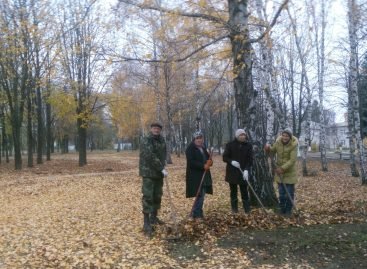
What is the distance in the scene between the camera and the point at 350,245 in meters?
5.74

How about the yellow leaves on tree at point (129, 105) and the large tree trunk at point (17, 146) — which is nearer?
the large tree trunk at point (17, 146)

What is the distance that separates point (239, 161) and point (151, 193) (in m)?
1.97

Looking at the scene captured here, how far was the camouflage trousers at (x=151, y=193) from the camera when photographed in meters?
6.84

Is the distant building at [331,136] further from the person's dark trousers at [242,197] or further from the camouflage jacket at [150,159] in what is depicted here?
the camouflage jacket at [150,159]

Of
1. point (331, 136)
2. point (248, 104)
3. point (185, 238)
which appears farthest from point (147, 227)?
point (331, 136)

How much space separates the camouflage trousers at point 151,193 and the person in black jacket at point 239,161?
1.48m

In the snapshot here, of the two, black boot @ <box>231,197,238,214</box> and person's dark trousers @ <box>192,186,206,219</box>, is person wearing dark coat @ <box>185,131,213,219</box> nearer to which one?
person's dark trousers @ <box>192,186,206,219</box>

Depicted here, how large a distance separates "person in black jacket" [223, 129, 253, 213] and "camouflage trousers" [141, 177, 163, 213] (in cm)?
148

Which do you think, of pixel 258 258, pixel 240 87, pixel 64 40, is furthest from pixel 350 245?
pixel 64 40

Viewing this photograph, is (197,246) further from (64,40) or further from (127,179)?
(64,40)

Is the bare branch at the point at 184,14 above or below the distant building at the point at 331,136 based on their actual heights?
above

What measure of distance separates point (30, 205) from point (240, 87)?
6.97m

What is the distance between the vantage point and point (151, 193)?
6.89 m

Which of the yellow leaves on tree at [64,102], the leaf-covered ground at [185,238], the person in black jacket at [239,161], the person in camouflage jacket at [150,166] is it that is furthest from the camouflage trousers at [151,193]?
the yellow leaves on tree at [64,102]
